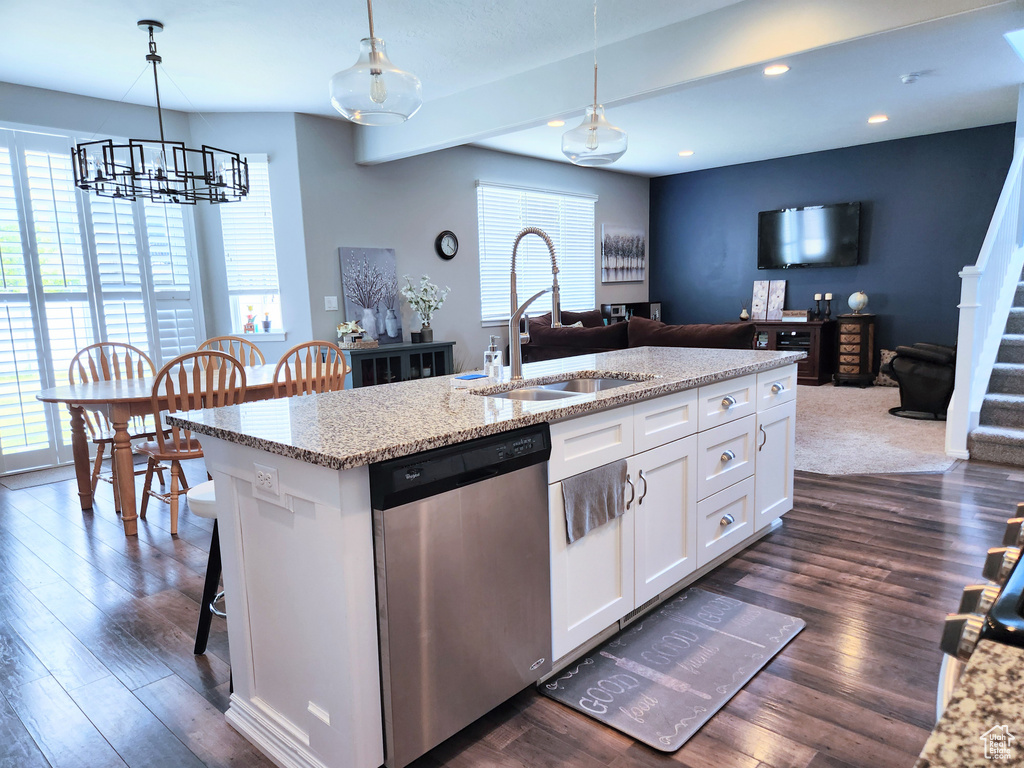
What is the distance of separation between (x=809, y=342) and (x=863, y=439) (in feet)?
9.60

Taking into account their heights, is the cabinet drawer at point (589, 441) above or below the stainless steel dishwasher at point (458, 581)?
above

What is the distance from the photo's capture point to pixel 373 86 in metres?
1.99

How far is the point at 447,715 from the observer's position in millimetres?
1618

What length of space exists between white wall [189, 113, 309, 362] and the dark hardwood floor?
2.30m

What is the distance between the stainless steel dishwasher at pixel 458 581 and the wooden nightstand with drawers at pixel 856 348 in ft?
21.6

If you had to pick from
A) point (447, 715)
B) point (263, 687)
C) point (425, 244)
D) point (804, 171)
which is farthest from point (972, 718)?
point (804, 171)

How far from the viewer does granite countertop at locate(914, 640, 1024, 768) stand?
388 millimetres

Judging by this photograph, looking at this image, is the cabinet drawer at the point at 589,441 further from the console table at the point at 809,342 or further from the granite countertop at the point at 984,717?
the console table at the point at 809,342

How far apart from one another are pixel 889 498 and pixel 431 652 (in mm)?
3020

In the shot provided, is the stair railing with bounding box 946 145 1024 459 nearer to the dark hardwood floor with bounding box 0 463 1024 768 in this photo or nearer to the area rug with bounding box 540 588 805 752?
the dark hardwood floor with bounding box 0 463 1024 768

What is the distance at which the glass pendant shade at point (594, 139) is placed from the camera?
8.83 feet

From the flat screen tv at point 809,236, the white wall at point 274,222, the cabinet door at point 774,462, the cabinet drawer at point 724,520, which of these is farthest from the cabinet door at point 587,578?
the flat screen tv at point 809,236

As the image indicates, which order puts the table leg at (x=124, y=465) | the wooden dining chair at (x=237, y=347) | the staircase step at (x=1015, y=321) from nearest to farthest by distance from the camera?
1. the table leg at (x=124, y=465)
2. the wooden dining chair at (x=237, y=347)
3. the staircase step at (x=1015, y=321)

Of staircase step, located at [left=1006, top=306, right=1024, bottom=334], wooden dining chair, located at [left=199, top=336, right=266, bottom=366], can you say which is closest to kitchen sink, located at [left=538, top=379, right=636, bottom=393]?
wooden dining chair, located at [left=199, top=336, right=266, bottom=366]
